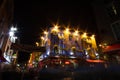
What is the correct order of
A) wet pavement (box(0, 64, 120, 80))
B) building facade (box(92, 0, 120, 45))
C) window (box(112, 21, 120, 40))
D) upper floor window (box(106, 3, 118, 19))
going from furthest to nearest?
upper floor window (box(106, 3, 118, 19)) < building facade (box(92, 0, 120, 45)) < window (box(112, 21, 120, 40)) < wet pavement (box(0, 64, 120, 80))

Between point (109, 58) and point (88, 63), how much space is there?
3.77m

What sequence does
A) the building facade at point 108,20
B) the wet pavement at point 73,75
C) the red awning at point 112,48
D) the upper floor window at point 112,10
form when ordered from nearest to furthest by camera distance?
the wet pavement at point 73,75, the red awning at point 112,48, the building facade at point 108,20, the upper floor window at point 112,10

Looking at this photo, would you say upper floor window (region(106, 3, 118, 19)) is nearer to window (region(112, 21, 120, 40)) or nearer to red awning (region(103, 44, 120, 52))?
window (region(112, 21, 120, 40))

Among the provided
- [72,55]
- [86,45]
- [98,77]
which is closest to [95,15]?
[86,45]

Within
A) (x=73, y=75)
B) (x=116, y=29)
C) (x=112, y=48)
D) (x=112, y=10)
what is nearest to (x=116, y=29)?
(x=116, y=29)

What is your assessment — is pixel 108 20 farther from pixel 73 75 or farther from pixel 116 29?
pixel 73 75

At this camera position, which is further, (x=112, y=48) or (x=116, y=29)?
(x=116, y=29)

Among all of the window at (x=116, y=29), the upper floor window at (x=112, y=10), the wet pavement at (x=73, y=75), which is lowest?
the wet pavement at (x=73, y=75)

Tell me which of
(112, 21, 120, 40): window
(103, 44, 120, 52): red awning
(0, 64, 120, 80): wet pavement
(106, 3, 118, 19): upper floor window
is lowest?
(0, 64, 120, 80): wet pavement

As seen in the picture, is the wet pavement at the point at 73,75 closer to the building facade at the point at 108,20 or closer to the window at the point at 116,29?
the window at the point at 116,29

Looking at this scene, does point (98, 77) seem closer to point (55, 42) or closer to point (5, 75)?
point (5, 75)

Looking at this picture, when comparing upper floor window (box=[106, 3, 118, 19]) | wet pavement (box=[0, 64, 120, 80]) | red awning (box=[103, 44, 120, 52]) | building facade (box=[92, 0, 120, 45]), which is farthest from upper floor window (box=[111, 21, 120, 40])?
wet pavement (box=[0, 64, 120, 80])

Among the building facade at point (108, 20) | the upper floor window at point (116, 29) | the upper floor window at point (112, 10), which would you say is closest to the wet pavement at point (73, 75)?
the upper floor window at point (116, 29)

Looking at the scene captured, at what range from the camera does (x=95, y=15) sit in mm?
25359
